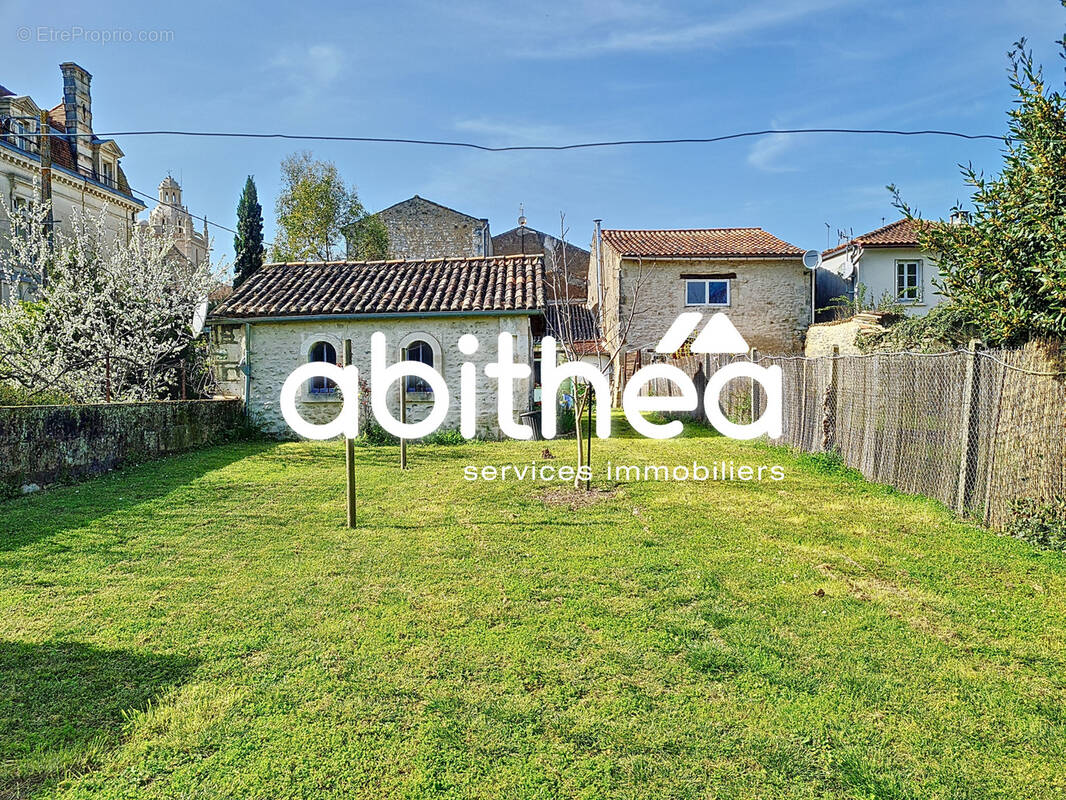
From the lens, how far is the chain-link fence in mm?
6617

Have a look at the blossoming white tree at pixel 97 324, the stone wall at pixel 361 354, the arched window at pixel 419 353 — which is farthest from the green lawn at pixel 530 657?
the arched window at pixel 419 353

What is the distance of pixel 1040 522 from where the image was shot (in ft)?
21.7

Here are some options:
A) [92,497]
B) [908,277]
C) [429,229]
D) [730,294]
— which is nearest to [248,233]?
[429,229]

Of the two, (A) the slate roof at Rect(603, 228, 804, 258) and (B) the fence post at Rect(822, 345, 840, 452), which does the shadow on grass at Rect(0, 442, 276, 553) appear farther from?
(A) the slate roof at Rect(603, 228, 804, 258)

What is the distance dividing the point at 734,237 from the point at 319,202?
18.7 meters

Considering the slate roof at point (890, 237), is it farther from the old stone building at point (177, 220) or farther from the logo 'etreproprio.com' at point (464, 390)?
the old stone building at point (177, 220)

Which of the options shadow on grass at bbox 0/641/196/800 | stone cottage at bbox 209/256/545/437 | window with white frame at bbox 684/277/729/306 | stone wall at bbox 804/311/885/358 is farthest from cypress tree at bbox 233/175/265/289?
shadow on grass at bbox 0/641/196/800

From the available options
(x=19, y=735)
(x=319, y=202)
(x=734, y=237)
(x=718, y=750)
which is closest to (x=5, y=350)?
(x=19, y=735)

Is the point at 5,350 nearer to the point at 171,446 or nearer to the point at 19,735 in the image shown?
the point at 171,446

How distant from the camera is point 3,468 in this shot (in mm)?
8906

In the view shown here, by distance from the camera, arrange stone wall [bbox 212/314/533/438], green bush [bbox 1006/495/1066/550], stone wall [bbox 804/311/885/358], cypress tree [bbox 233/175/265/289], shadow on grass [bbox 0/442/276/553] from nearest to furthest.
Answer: green bush [bbox 1006/495/1066/550], shadow on grass [bbox 0/442/276/553], stone wall [bbox 212/314/533/438], stone wall [bbox 804/311/885/358], cypress tree [bbox 233/175/265/289]

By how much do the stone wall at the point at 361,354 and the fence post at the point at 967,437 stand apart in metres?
9.38

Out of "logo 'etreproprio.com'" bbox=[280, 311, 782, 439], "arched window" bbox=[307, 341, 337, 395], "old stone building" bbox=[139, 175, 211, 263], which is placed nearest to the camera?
"logo 'etreproprio.com'" bbox=[280, 311, 782, 439]

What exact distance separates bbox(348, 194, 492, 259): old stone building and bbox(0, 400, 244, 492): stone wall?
25311mm
